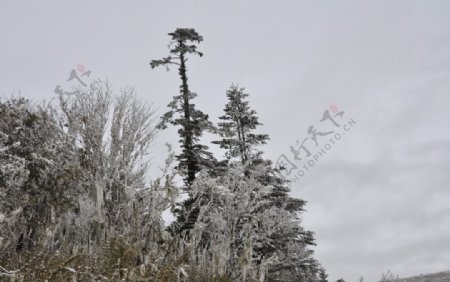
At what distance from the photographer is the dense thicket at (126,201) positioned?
4.52 metres

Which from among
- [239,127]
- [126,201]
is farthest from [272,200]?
[126,201]

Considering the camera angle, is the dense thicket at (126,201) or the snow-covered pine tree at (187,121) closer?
the dense thicket at (126,201)

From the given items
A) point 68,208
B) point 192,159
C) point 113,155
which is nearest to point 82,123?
point 113,155

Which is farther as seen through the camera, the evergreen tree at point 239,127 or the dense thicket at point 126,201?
the evergreen tree at point 239,127

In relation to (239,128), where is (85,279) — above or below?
below

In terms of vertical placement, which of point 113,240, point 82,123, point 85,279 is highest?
point 82,123

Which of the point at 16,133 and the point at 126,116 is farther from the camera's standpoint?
the point at 126,116

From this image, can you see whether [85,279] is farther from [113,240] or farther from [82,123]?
[82,123]

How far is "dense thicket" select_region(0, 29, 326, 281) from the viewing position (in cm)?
452

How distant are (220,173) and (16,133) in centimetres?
949

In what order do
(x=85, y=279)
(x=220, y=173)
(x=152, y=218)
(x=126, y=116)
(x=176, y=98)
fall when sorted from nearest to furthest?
(x=85, y=279)
(x=152, y=218)
(x=126, y=116)
(x=220, y=173)
(x=176, y=98)

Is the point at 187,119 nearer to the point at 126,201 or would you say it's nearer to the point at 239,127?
the point at 239,127

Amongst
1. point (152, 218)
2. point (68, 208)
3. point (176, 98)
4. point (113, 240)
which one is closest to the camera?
point (113, 240)

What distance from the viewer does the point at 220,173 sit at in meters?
19.5
